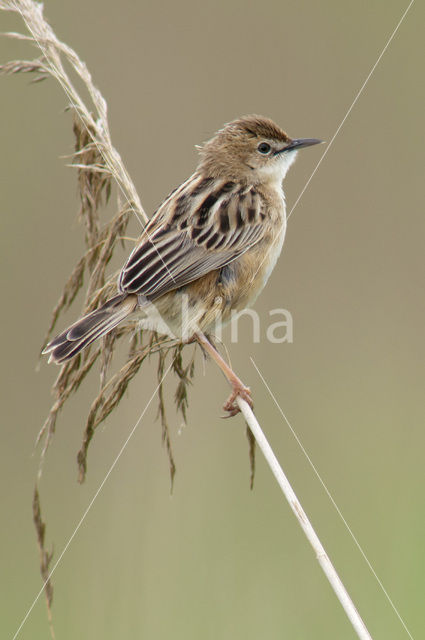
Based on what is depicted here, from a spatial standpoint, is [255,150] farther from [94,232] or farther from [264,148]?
[94,232]

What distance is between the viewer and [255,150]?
17.1 feet

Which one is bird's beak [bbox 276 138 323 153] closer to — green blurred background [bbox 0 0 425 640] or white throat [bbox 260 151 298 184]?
white throat [bbox 260 151 298 184]

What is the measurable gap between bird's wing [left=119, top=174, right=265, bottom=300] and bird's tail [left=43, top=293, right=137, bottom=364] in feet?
0.39

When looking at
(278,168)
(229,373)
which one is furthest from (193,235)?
(278,168)

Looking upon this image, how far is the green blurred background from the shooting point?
Result: 14.1ft

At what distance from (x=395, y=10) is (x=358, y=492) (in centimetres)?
489

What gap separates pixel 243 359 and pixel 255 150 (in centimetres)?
129

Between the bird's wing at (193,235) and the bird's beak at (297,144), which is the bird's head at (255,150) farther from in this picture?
the bird's wing at (193,235)

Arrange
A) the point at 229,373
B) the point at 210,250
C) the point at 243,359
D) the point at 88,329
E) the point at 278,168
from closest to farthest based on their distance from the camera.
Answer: the point at 88,329, the point at 229,373, the point at 210,250, the point at 278,168, the point at 243,359

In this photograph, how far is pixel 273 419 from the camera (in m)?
5.97

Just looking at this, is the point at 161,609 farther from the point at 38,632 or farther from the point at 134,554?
the point at 38,632

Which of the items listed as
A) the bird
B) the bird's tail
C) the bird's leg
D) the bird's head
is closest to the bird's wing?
the bird

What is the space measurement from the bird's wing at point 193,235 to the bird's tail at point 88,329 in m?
0.12

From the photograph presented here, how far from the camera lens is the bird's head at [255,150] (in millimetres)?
5156
